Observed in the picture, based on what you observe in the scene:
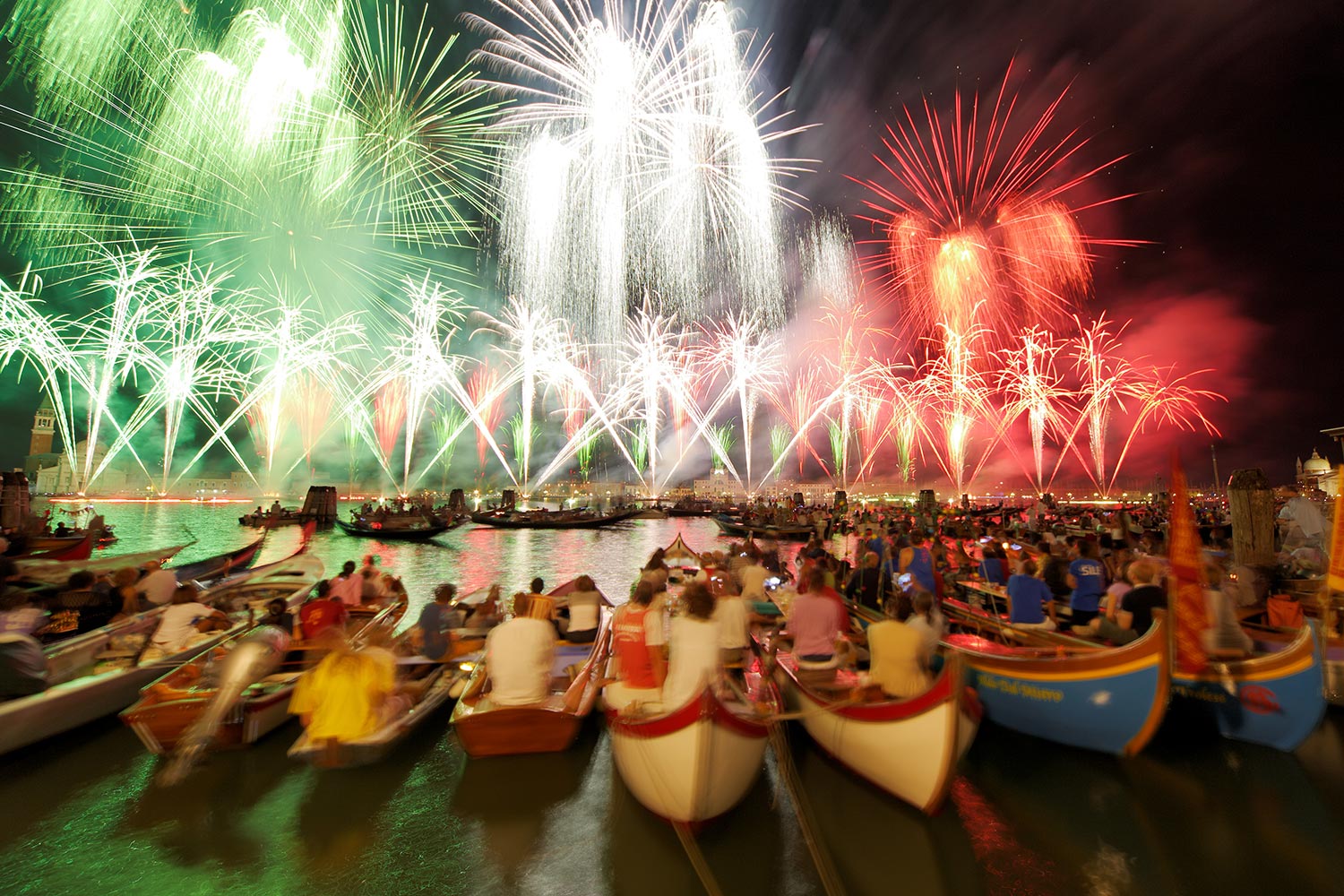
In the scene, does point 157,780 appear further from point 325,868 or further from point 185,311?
point 185,311

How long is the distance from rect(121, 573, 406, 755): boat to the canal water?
0.30 m

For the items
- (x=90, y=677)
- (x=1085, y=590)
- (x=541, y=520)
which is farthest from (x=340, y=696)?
(x=541, y=520)

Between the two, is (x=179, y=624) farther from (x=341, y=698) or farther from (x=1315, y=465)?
(x=1315, y=465)

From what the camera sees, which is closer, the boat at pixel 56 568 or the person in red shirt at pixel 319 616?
the person in red shirt at pixel 319 616

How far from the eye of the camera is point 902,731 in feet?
18.8

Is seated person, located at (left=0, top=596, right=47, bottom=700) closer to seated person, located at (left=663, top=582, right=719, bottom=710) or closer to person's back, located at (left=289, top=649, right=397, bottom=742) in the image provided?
person's back, located at (left=289, top=649, right=397, bottom=742)

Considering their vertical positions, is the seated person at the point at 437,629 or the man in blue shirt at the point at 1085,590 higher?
the man in blue shirt at the point at 1085,590

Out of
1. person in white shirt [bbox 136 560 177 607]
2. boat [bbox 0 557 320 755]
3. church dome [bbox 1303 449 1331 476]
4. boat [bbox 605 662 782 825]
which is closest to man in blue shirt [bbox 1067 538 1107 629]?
boat [bbox 605 662 782 825]

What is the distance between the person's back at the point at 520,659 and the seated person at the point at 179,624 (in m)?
5.86

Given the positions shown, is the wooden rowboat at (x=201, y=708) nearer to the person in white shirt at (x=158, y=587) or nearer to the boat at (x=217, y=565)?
the person in white shirt at (x=158, y=587)

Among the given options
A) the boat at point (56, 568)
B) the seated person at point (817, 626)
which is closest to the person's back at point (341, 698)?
the seated person at point (817, 626)

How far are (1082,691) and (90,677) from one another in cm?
1282

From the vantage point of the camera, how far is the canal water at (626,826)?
518 cm

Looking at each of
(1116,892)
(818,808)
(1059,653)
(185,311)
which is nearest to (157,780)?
(818,808)
